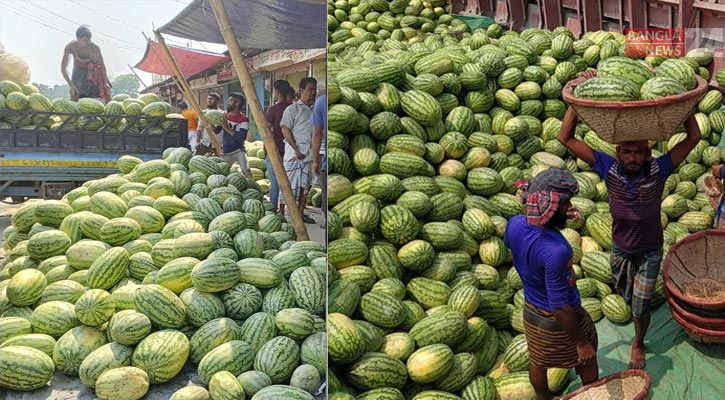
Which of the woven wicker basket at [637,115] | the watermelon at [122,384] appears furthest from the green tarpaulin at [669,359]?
the watermelon at [122,384]

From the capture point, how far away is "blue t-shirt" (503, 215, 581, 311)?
2.50 metres

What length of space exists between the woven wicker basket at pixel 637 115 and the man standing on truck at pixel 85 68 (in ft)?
6.58

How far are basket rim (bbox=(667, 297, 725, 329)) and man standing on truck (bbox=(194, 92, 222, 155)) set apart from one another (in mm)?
2543

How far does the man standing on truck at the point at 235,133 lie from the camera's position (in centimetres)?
208

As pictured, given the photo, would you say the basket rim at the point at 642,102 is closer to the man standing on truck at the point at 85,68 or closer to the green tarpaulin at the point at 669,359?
the green tarpaulin at the point at 669,359

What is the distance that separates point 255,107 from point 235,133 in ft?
0.48

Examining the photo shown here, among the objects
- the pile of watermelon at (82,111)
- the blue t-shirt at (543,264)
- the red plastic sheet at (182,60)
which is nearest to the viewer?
the pile of watermelon at (82,111)

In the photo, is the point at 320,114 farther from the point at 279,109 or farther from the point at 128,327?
the point at 128,327

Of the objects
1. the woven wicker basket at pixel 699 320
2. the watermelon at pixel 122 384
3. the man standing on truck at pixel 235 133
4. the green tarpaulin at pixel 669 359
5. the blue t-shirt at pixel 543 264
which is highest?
the man standing on truck at pixel 235 133

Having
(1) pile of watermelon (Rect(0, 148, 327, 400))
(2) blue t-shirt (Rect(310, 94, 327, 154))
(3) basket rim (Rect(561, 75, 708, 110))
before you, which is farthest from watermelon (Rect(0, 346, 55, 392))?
(3) basket rim (Rect(561, 75, 708, 110))

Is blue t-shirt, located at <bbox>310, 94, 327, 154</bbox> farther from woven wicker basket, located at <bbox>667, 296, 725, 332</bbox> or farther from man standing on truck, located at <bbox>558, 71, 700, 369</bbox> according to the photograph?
woven wicker basket, located at <bbox>667, 296, 725, 332</bbox>

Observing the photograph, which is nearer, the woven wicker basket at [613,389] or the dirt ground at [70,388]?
the dirt ground at [70,388]

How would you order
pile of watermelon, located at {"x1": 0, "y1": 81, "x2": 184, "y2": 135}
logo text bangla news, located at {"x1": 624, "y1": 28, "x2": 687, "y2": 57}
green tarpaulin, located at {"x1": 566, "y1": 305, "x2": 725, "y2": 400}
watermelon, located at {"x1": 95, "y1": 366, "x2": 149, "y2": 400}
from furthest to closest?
1. logo text bangla news, located at {"x1": 624, "y1": 28, "x2": 687, "y2": 57}
2. green tarpaulin, located at {"x1": 566, "y1": 305, "x2": 725, "y2": 400}
3. watermelon, located at {"x1": 95, "y1": 366, "x2": 149, "y2": 400}
4. pile of watermelon, located at {"x1": 0, "y1": 81, "x2": 184, "y2": 135}

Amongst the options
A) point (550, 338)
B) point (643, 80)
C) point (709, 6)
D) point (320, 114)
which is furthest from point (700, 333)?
point (709, 6)
